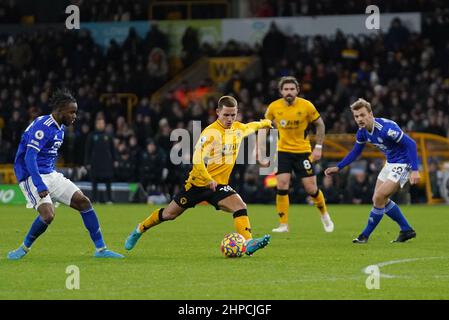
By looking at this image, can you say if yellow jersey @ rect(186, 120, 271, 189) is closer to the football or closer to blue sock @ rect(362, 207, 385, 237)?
the football

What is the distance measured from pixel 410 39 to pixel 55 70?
11.3m

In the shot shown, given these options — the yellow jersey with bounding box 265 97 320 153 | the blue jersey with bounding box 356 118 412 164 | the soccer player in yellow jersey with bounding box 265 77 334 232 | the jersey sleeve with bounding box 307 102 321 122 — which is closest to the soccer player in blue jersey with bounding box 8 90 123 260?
the blue jersey with bounding box 356 118 412 164

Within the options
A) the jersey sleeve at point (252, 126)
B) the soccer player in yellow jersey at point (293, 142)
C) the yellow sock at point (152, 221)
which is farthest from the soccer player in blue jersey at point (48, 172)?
the soccer player in yellow jersey at point (293, 142)

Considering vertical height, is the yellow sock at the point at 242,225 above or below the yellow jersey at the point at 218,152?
below

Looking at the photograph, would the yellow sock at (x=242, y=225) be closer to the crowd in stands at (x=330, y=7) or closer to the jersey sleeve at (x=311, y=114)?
the jersey sleeve at (x=311, y=114)

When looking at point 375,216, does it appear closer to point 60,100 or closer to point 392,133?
point 392,133

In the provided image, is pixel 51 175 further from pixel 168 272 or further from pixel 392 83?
pixel 392 83

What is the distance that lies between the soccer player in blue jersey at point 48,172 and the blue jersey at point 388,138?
Result: 393 centimetres

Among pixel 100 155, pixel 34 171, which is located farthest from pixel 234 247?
pixel 100 155

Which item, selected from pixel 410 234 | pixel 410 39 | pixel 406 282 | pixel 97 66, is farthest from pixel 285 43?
pixel 406 282

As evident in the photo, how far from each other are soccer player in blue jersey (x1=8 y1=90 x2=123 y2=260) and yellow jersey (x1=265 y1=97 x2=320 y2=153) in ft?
17.8

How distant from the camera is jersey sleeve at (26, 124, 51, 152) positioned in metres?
11.9

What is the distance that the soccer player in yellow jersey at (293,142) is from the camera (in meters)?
16.9

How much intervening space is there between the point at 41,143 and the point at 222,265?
241cm
